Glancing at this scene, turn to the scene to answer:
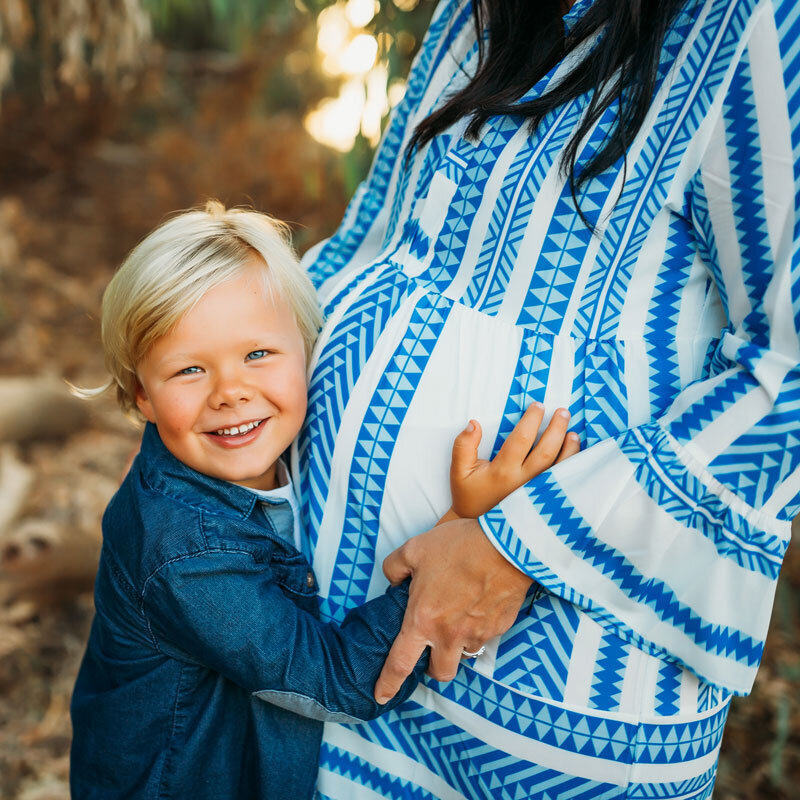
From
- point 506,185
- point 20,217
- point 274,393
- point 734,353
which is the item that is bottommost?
point 20,217

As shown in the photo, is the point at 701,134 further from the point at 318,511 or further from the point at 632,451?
the point at 318,511

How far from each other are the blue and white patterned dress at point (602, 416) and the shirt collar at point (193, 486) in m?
0.11

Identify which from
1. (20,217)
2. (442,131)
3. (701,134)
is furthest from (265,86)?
(701,134)

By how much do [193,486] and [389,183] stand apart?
2.10 ft

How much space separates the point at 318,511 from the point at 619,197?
57 centimetres

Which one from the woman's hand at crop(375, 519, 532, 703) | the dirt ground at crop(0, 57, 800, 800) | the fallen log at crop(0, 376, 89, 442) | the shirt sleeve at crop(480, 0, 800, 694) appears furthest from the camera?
the fallen log at crop(0, 376, 89, 442)

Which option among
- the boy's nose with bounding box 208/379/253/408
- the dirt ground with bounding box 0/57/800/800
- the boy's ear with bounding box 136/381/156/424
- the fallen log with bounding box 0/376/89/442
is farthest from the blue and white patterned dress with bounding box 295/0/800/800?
the fallen log with bounding box 0/376/89/442

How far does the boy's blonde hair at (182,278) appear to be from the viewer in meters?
1.11

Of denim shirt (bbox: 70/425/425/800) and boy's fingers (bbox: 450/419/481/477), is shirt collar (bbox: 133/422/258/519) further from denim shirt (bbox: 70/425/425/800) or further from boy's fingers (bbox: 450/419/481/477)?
boy's fingers (bbox: 450/419/481/477)

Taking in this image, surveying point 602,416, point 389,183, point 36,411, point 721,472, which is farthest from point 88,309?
point 721,472

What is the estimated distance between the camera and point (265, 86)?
541 cm

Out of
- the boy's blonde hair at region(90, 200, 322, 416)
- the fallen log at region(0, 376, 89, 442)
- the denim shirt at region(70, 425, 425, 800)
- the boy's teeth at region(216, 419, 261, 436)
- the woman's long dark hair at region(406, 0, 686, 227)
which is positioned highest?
the woman's long dark hair at region(406, 0, 686, 227)

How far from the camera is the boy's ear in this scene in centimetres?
122

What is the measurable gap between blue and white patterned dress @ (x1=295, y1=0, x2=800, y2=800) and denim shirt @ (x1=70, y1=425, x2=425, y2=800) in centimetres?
6
